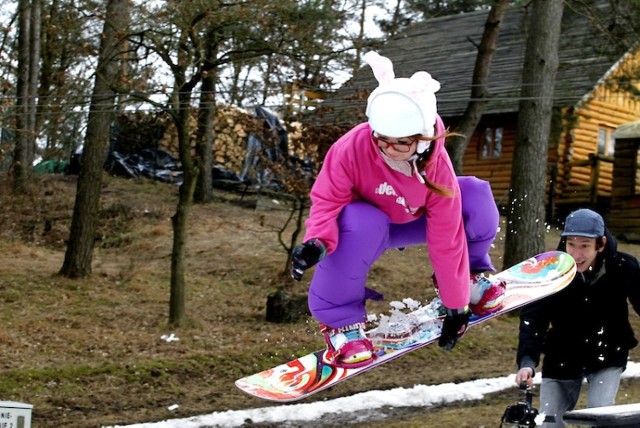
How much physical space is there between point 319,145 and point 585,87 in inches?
420

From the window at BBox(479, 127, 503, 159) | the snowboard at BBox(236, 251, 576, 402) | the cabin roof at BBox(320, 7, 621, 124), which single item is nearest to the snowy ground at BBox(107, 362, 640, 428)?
the snowboard at BBox(236, 251, 576, 402)

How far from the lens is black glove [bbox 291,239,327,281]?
411 cm

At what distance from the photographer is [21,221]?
17.1m

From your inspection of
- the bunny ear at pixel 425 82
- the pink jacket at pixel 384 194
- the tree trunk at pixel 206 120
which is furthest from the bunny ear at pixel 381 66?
the tree trunk at pixel 206 120

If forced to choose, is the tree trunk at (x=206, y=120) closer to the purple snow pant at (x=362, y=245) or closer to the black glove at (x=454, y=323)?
the purple snow pant at (x=362, y=245)

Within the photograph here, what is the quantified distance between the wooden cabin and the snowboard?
14.8 meters

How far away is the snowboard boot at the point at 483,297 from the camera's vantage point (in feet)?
17.2

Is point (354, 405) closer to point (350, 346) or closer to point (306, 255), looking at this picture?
point (350, 346)

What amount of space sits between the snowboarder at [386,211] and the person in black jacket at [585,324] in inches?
17.3

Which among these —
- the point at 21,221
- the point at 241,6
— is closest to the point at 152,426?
the point at 241,6

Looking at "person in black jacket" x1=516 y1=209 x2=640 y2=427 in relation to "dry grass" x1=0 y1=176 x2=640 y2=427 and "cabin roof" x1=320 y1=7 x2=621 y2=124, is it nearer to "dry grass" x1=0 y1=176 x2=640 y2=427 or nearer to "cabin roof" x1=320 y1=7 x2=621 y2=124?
"dry grass" x1=0 y1=176 x2=640 y2=427

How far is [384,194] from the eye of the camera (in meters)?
4.43

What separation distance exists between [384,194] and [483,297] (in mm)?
1208

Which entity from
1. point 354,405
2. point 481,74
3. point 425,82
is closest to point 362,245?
point 425,82
